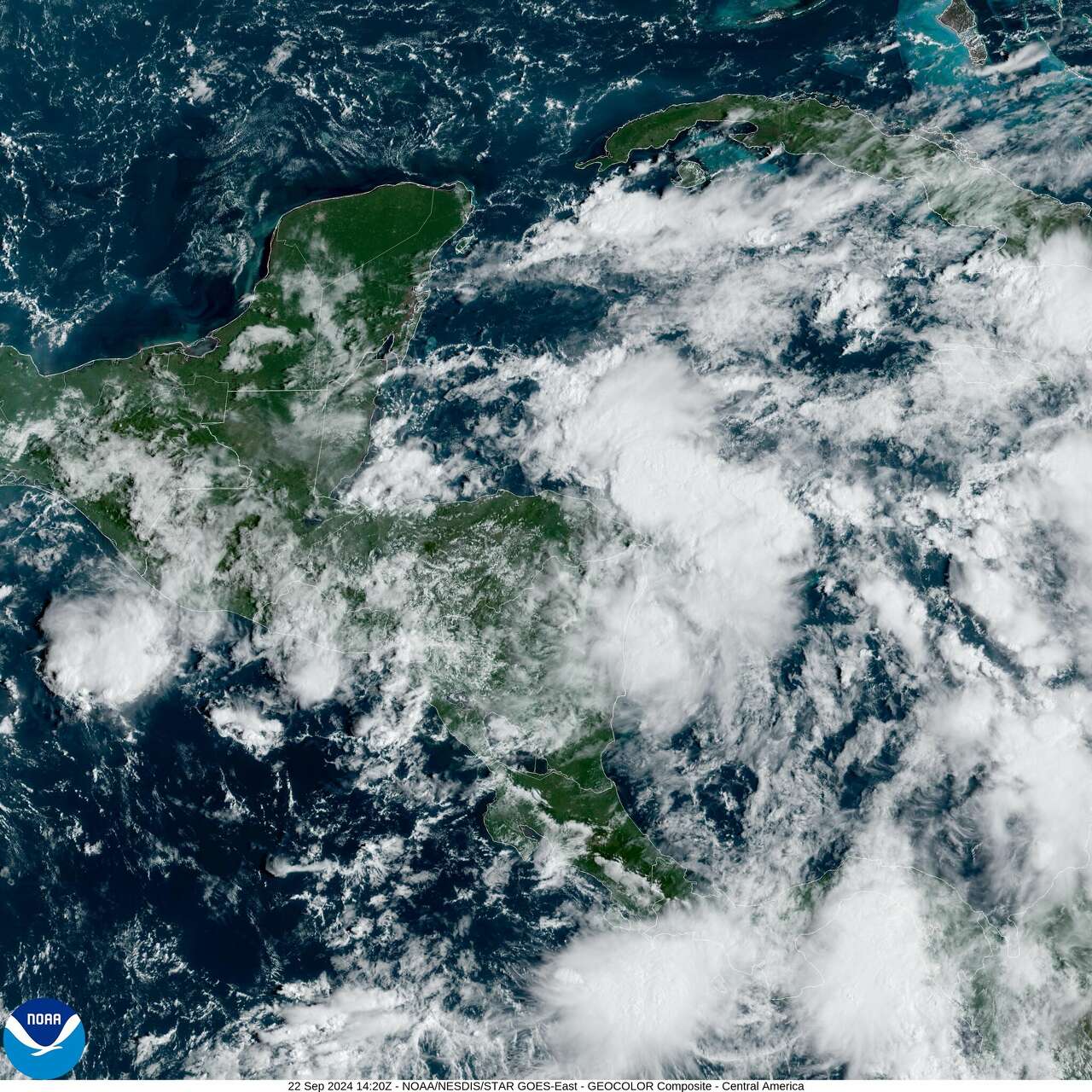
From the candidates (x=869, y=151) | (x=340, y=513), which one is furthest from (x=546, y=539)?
(x=869, y=151)

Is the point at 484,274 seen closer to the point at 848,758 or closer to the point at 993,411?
the point at 993,411

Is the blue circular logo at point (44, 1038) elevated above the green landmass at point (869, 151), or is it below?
below

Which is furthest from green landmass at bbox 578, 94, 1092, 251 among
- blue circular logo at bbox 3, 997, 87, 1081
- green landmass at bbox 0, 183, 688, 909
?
blue circular logo at bbox 3, 997, 87, 1081

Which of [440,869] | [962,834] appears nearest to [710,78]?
[962,834]

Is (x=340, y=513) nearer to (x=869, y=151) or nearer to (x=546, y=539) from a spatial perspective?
(x=546, y=539)

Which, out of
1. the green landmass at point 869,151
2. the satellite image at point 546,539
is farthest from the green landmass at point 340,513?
the green landmass at point 869,151

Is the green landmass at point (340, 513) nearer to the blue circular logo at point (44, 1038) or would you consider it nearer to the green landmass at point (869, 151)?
the green landmass at point (869, 151)
